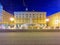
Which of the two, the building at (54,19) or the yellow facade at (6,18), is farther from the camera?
the building at (54,19)

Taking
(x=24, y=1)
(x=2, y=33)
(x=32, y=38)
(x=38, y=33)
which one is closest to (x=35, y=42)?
(x=32, y=38)

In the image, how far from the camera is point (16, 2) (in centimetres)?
341

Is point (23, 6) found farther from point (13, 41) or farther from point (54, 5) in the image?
point (13, 41)

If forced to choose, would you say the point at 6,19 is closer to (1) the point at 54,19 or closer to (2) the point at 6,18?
(2) the point at 6,18

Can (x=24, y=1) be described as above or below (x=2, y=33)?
above

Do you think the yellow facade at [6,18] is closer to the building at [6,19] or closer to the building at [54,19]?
the building at [6,19]

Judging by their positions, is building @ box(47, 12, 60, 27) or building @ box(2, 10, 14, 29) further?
building @ box(47, 12, 60, 27)

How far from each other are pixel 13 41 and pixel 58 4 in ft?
7.41

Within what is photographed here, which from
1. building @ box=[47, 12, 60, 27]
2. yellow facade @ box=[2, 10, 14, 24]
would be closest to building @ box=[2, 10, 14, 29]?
yellow facade @ box=[2, 10, 14, 24]

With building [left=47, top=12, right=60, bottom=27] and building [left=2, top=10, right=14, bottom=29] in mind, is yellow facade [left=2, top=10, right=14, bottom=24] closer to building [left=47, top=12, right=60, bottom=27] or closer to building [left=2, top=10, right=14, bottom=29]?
building [left=2, top=10, right=14, bottom=29]

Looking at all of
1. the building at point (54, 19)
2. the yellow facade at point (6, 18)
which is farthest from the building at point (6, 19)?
the building at point (54, 19)

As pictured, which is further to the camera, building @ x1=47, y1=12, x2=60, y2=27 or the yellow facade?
building @ x1=47, y1=12, x2=60, y2=27

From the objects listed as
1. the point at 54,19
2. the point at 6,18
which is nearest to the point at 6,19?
the point at 6,18

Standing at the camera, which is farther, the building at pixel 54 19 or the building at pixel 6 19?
the building at pixel 54 19
